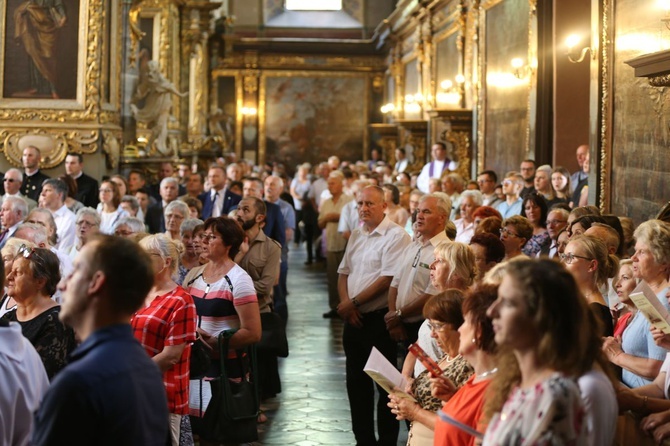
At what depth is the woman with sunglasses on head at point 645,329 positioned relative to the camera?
5.11 m

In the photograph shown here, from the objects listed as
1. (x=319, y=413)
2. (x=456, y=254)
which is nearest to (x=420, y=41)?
(x=319, y=413)

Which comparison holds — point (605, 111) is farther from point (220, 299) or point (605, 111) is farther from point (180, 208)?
point (220, 299)

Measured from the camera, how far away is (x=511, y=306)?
3.06m

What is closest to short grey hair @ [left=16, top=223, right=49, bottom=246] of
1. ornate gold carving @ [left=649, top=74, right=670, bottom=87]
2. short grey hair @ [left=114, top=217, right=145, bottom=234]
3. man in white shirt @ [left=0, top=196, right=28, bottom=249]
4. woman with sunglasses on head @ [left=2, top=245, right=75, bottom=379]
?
short grey hair @ [left=114, top=217, right=145, bottom=234]

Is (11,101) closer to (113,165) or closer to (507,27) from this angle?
(113,165)

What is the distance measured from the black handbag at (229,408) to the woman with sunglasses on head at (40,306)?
4.71 feet

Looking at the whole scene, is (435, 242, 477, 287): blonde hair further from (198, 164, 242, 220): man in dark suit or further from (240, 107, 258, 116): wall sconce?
(240, 107, 258, 116): wall sconce

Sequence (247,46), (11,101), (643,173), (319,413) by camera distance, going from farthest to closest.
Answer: (247,46), (11,101), (643,173), (319,413)

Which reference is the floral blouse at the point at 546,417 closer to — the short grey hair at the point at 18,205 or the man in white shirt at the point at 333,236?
the short grey hair at the point at 18,205

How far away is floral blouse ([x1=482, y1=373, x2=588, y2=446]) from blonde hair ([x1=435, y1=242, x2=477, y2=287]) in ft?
10.4

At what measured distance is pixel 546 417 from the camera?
9.52 ft

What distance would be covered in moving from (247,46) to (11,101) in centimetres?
2233

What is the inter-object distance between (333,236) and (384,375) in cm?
899

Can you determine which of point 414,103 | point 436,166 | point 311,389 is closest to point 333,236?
point 311,389
